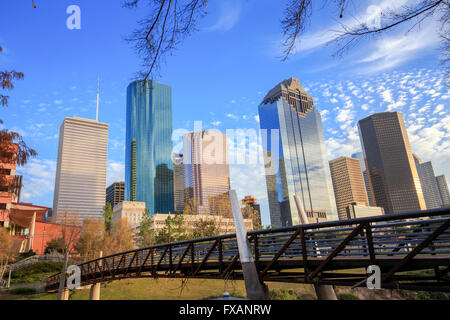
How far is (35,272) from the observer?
41.5 meters

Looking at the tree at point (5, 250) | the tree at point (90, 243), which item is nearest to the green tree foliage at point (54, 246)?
the tree at point (90, 243)

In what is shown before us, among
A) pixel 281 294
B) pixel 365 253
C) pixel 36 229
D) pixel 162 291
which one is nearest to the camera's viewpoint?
pixel 365 253

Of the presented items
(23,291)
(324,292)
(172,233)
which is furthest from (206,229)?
(324,292)

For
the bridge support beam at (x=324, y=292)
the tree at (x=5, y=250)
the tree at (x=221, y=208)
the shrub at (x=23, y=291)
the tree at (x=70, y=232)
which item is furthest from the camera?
the tree at (x=221, y=208)

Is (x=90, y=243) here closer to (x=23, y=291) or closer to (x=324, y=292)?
(x=23, y=291)

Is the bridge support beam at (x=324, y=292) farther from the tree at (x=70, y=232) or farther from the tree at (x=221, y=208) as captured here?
the tree at (x=70, y=232)

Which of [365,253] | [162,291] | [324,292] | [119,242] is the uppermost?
[119,242]

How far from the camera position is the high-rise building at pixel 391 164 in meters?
181

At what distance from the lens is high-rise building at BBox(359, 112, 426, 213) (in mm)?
180750

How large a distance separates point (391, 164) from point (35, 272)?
642 feet

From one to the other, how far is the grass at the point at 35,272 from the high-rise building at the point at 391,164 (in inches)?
7250

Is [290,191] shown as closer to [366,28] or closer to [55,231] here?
[55,231]

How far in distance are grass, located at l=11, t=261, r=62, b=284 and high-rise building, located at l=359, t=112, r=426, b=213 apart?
184 meters
